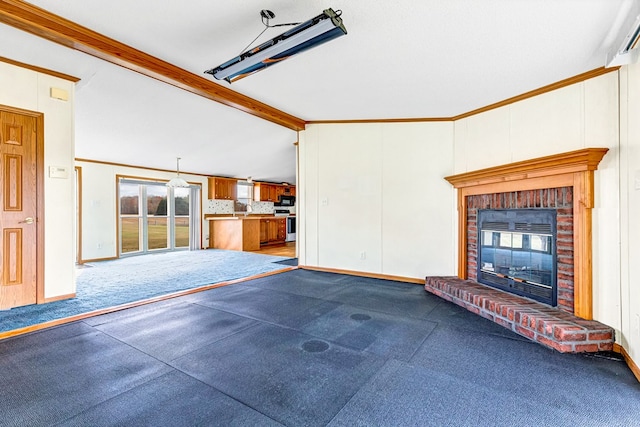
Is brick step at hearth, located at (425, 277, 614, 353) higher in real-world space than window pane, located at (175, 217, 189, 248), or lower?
lower

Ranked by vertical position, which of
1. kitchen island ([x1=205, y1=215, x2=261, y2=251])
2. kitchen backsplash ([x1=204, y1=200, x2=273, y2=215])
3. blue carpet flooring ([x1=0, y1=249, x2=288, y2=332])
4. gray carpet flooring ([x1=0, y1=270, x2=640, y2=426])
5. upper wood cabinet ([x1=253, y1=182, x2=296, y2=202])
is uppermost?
upper wood cabinet ([x1=253, y1=182, x2=296, y2=202])

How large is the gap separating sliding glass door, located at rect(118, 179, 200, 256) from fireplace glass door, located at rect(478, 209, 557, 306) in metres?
7.17

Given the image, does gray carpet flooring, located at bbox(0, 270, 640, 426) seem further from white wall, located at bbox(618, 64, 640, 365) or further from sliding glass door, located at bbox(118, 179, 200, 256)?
sliding glass door, located at bbox(118, 179, 200, 256)

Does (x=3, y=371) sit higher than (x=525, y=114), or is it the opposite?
(x=525, y=114)

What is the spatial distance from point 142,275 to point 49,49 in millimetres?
3196

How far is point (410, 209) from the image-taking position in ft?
14.0

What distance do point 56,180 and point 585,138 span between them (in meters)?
5.31

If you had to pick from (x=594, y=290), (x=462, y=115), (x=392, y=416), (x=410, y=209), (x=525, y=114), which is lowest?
(x=392, y=416)

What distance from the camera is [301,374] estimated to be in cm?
184

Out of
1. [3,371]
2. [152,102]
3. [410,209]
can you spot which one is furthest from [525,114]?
[3,371]

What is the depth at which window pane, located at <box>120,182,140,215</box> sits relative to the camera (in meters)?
6.82

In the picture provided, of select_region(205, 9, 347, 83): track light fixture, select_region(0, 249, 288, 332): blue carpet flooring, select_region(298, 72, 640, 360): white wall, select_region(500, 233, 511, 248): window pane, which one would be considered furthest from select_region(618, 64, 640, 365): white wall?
select_region(0, 249, 288, 332): blue carpet flooring

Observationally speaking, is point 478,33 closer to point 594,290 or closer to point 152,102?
point 594,290

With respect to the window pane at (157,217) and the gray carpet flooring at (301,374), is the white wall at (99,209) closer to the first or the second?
the window pane at (157,217)
